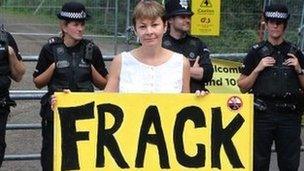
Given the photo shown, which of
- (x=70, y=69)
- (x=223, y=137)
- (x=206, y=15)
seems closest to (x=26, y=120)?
(x=206, y=15)

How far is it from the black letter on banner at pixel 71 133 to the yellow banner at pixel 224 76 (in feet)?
9.82

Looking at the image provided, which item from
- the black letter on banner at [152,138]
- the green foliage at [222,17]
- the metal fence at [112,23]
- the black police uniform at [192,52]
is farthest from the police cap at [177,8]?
the green foliage at [222,17]

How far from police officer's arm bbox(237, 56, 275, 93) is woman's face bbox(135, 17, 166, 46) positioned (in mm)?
1719

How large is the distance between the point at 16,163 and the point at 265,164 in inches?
120

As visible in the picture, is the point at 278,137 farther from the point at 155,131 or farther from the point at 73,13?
the point at 73,13

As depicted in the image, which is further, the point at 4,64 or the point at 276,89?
the point at 276,89

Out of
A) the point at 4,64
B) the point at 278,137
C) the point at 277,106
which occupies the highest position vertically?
the point at 4,64

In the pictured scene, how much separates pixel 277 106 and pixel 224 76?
1428 millimetres

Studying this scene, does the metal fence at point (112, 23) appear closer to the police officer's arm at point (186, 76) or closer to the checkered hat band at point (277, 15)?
the checkered hat band at point (277, 15)

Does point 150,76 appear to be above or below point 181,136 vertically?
above

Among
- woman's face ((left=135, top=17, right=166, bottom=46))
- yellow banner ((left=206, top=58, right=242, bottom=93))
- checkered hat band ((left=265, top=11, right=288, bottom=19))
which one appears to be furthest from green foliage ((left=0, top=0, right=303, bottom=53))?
woman's face ((left=135, top=17, right=166, bottom=46))

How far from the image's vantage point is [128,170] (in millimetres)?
4352

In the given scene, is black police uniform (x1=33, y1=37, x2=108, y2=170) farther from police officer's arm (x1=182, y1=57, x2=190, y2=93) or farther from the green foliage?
the green foliage

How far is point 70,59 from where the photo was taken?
550cm
